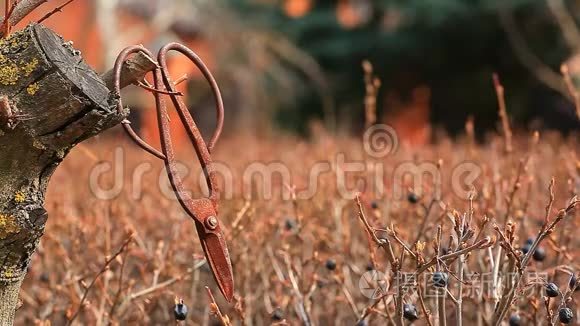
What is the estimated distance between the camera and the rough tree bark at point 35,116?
147cm

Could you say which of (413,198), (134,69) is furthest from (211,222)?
(413,198)

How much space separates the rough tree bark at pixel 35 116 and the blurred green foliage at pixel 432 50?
9440mm

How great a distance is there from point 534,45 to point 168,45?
10522 mm

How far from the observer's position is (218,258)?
1616 mm

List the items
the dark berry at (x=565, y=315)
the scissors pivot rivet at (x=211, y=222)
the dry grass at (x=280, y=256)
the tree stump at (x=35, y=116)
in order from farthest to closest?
the dry grass at (x=280, y=256)
the dark berry at (x=565, y=315)
the scissors pivot rivet at (x=211, y=222)
the tree stump at (x=35, y=116)

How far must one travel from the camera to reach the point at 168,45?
1600 millimetres

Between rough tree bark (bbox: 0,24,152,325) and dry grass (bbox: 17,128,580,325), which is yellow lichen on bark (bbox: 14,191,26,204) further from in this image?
dry grass (bbox: 17,128,580,325)

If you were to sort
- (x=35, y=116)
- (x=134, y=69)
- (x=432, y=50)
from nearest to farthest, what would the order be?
(x=35, y=116)
(x=134, y=69)
(x=432, y=50)

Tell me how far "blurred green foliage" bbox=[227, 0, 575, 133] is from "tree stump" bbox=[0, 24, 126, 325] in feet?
31.0

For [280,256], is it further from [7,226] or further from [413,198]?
[7,226]

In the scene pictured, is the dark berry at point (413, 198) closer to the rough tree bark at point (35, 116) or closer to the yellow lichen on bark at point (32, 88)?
the rough tree bark at point (35, 116)

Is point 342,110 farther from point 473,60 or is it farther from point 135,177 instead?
point 135,177

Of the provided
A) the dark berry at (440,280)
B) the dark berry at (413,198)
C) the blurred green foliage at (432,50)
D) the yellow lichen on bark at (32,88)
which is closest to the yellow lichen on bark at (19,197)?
the yellow lichen on bark at (32,88)

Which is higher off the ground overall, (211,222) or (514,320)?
(211,222)
